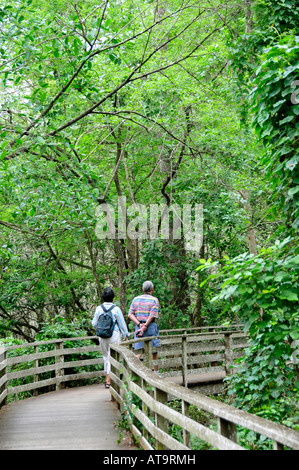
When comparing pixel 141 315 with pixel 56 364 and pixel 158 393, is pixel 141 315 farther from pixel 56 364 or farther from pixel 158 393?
pixel 158 393

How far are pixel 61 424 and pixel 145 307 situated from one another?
266 cm

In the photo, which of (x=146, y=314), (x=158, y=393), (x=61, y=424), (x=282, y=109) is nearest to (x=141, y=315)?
(x=146, y=314)

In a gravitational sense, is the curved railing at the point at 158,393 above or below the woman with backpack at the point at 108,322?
below

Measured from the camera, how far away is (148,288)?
8602mm

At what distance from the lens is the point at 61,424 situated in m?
6.58

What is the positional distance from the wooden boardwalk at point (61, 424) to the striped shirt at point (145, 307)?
1.65 meters

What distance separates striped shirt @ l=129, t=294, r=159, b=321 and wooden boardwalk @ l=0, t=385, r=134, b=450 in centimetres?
165

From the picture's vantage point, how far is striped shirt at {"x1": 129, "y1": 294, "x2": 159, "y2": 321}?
8498 mm

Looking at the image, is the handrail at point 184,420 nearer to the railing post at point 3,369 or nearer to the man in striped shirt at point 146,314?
the man in striped shirt at point 146,314

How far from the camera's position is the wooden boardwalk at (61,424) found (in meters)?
5.46

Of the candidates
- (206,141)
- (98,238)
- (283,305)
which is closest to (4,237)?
(98,238)

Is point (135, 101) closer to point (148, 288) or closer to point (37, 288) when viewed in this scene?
point (148, 288)

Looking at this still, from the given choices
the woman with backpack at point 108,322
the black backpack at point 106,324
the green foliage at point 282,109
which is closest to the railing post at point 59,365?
the woman with backpack at point 108,322

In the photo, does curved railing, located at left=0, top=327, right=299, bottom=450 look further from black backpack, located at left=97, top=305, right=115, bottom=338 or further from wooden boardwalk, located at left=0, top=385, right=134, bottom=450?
black backpack, located at left=97, top=305, right=115, bottom=338
